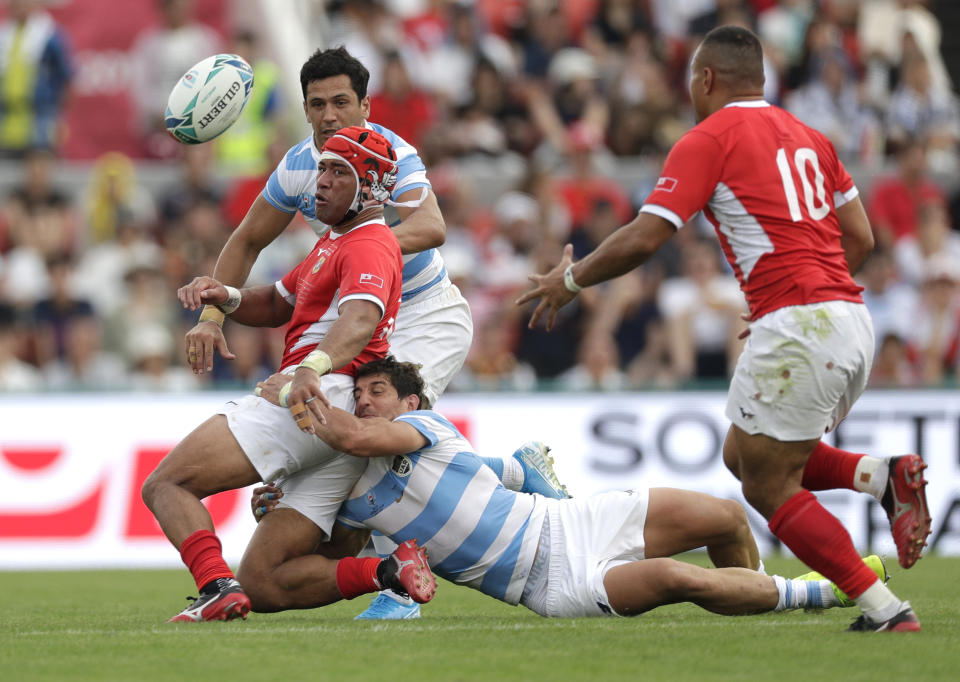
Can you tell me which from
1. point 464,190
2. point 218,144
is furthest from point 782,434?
point 218,144

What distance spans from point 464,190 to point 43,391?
4.64 meters

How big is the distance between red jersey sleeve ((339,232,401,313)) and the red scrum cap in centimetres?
25

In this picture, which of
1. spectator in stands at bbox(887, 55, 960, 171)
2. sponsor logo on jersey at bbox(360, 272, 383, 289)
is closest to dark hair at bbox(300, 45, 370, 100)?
sponsor logo on jersey at bbox(360, 272, 383, 289)

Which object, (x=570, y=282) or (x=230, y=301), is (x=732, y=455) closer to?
(x=570, y=282)

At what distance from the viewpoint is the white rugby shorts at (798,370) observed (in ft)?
19.6

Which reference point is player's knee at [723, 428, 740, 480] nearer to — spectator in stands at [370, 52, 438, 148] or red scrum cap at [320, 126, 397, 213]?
red scrum cap at [320, 126, 397, 213]

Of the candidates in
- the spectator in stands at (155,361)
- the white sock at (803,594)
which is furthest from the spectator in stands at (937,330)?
the white sock at (803,594)

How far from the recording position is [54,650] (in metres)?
5.88

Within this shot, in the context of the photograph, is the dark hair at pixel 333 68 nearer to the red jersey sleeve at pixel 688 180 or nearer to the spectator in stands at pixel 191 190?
the red jersey sleeve at pixel 688 180

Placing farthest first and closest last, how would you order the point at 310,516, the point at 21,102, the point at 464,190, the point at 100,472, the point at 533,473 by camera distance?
1. the point at 21,102
2. the point at 464,190
3. the point at 100,472
4. the point at 533,473
5. the point at 310,516

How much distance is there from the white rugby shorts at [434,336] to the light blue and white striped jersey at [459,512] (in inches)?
33.2

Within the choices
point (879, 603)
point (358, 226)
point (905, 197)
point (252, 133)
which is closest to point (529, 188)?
point (252, 133)

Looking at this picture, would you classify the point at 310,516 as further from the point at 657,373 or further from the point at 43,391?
the point at 657,373

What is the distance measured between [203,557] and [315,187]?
1.89 meters
